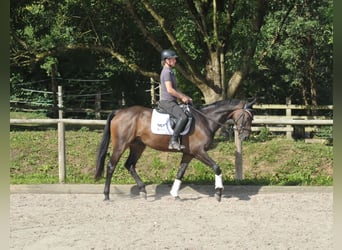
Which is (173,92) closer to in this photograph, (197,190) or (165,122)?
(165,122)

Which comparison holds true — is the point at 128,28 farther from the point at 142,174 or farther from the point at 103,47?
the point at 142,174

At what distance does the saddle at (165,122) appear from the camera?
24.5 ft

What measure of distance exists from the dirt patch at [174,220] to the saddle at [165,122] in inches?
42.6

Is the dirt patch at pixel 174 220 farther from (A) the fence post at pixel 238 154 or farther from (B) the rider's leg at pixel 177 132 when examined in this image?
(B) the rider's leg at pixel 177 132

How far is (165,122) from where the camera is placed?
7.53 metres

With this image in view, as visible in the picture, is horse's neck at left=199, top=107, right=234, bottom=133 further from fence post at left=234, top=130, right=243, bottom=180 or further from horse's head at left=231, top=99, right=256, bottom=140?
fence post at left=234, top=130, right=243, bottom=180

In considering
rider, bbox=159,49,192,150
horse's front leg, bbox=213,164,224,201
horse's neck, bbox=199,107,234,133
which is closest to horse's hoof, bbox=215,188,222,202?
horse's front leg, bbox=213,164,224,201

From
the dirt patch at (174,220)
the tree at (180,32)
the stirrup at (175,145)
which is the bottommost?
the dirt patch at (174,220)

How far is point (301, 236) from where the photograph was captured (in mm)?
5277

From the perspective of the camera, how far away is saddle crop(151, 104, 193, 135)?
24.5 feet

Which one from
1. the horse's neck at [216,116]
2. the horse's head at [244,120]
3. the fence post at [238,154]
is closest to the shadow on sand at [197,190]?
the fence post at [238,154]

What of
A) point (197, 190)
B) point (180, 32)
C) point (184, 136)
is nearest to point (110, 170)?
point (184, 136)

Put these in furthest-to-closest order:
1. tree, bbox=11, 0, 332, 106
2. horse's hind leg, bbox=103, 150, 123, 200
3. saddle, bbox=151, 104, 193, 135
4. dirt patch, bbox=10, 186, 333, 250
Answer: tree, bbox=11, 0, 332, 106 < horse's hind leg, bbox=103, 150, 123, 200 < saddle, bbox=151, 104, 193, 135 < dirt patch, bbox=10, 186, 333, 250

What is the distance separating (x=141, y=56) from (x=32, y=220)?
11.0m
